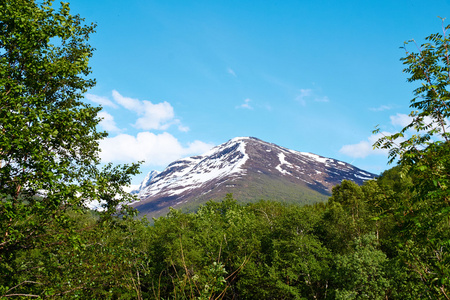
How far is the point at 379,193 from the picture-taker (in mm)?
9125

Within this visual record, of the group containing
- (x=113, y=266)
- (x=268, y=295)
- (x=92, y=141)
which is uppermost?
(x=92, y=141)

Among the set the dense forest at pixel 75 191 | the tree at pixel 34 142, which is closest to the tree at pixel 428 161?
the dense forest at pixel 75 191

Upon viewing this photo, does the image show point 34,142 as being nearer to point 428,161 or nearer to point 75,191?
point 75,191

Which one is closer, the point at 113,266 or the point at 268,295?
the point at 113,266

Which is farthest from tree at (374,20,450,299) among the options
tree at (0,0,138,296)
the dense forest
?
tree at (0,0,138,296)

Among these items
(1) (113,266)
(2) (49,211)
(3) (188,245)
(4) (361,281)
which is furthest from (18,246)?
(3) (188,245)

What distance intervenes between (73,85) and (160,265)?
49759 millimetres

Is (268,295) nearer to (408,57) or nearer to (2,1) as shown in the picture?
(408,57)

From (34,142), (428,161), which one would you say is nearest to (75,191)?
(34,142)

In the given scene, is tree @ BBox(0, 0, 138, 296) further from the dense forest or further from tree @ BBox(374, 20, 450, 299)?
tree @ BBox(374, 20, 450, 299)

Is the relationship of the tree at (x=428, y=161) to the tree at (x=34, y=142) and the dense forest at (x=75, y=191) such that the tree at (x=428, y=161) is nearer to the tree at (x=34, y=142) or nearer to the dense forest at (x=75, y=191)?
the dense forest at (x=75, y=191)

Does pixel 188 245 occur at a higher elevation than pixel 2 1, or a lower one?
lower

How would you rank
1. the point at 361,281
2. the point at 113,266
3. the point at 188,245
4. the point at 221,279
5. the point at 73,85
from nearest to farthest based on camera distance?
the point at 221,279 < the point at 113,266 < the point at 73,85 < the point at 361,281 < the point at 188,245

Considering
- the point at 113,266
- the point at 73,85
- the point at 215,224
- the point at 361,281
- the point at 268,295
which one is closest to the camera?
the point at 113,266
